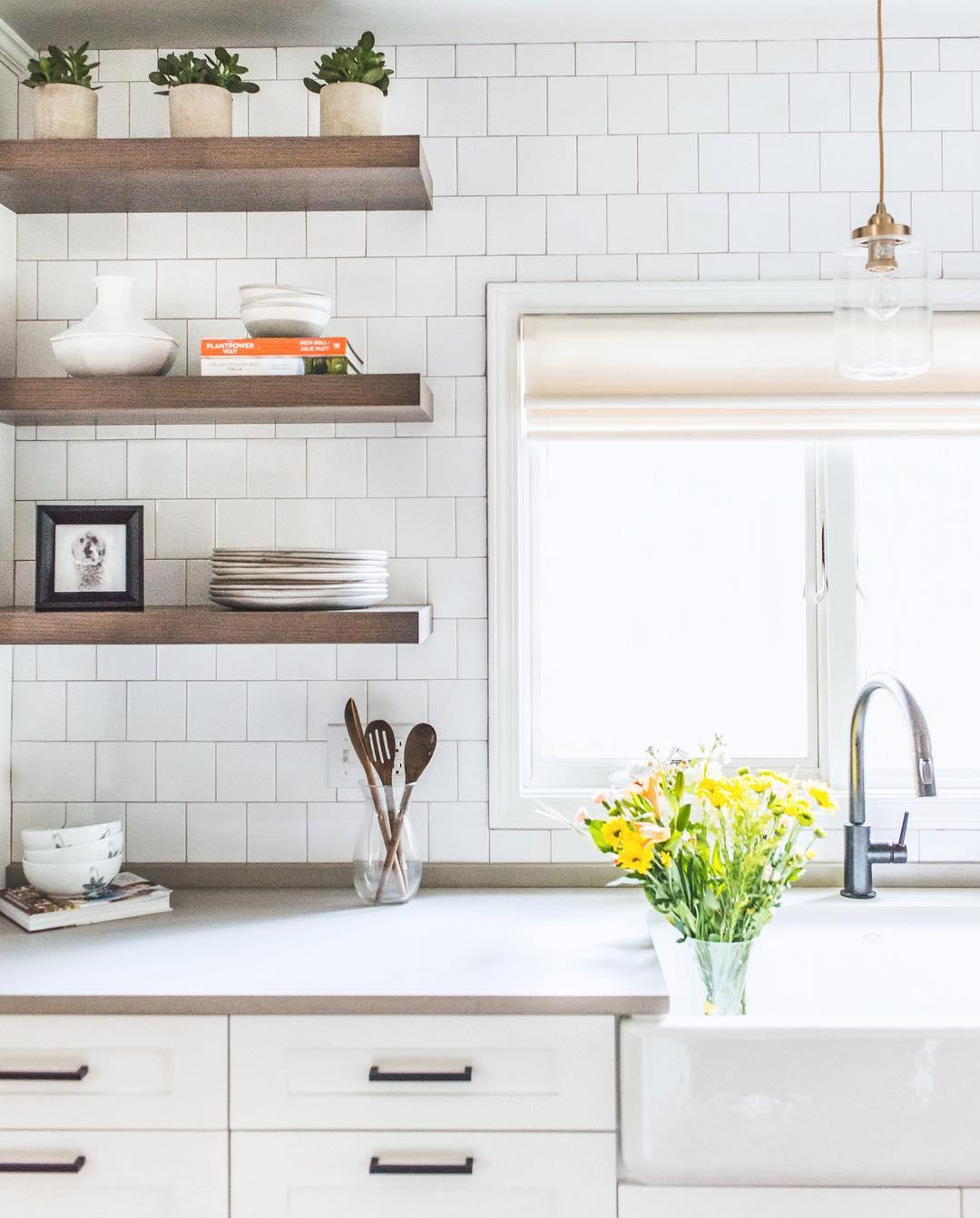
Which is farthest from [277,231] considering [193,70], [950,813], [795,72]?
[950,813]

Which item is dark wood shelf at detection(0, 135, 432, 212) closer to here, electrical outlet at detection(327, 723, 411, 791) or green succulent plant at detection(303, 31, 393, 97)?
green succulent plant at detection(303, 31, 393, 97)

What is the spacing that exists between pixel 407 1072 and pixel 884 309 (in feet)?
4.09

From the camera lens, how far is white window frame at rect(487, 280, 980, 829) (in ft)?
7.08

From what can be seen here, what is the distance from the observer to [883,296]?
4.49 ft

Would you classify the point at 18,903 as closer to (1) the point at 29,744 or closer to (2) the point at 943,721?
(1) the point at 29,744

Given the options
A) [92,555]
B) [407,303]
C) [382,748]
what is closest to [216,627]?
[92,555]

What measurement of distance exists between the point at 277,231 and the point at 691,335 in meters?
0.86

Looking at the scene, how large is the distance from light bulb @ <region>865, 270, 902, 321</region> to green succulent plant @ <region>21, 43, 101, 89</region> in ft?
4.80

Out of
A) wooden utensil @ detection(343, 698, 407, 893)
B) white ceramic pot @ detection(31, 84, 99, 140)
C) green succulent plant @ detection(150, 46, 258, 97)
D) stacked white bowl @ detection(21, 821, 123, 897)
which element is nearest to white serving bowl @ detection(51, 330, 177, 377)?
white ceramic pot @ detection(31, 84, 99, 140)

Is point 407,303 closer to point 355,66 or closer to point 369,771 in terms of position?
point 355,66

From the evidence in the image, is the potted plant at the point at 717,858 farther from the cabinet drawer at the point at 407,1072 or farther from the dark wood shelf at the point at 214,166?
the dark wood shelf at the point at 214,166

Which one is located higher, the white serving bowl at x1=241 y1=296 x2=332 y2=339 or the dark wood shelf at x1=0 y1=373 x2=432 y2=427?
the white serving bowl at x1=241 y1=296 x2=332 y2=339

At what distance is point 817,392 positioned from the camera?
83.7 inches

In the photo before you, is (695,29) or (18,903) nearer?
(18,903)
